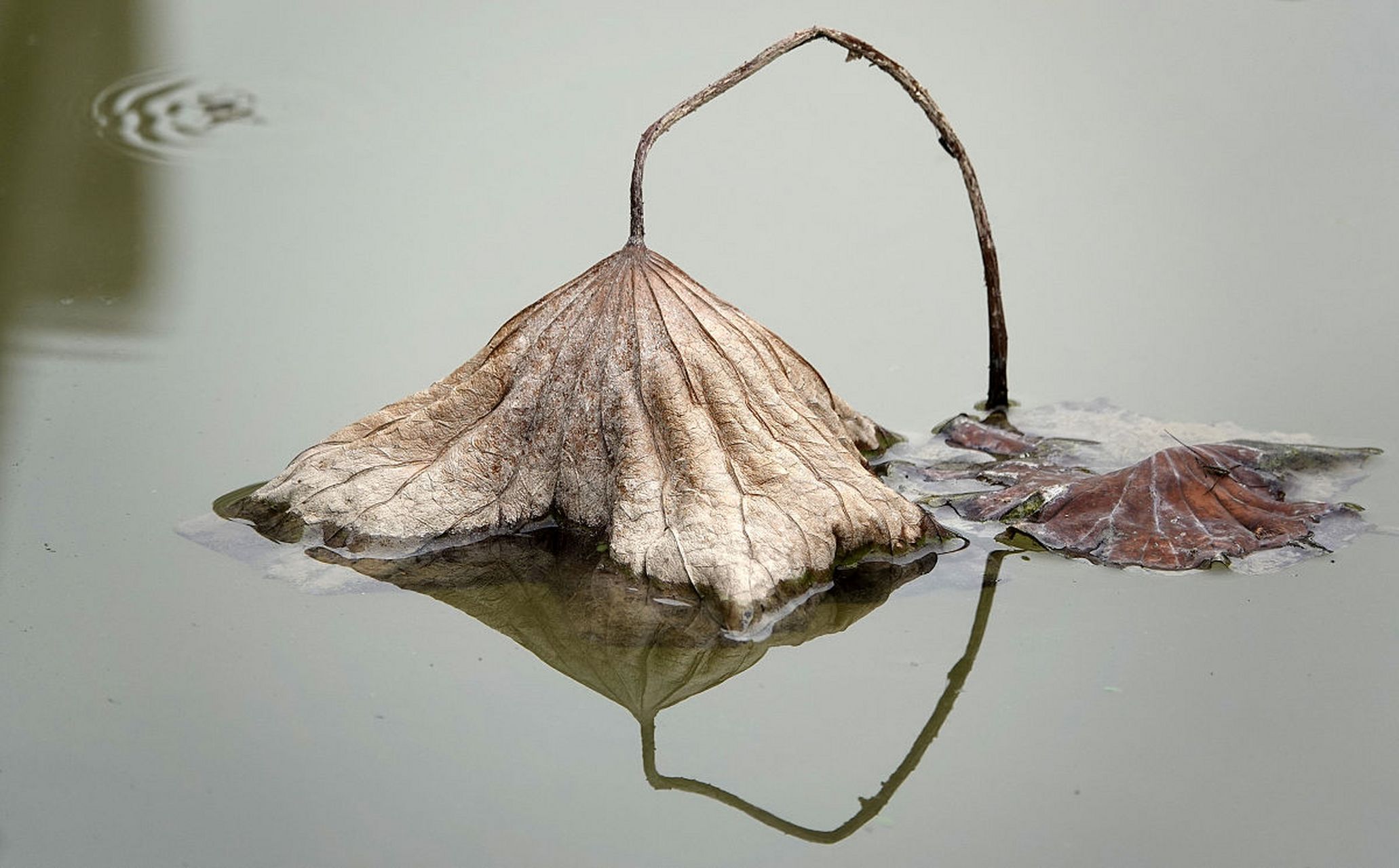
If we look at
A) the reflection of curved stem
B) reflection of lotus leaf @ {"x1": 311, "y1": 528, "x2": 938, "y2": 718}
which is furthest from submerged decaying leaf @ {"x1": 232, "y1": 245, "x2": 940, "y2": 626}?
the reflection of curved stem

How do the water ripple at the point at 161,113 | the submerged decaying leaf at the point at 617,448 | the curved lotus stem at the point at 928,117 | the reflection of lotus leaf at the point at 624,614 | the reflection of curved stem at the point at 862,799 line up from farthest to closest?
the water ripple at the point at 161,113 < the curved lotus stem at the point at 928,117 < the submerged decaying leaf at the point at 617,448 < the reflection of lotus leaf at the point at 624,614 < the reflection of curved stem at the point at 862,799

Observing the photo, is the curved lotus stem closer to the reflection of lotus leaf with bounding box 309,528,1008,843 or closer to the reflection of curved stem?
the reflection of lotus leaf with bounding box 309,528,1008,843

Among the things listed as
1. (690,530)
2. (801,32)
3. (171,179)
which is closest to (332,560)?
(690,530)

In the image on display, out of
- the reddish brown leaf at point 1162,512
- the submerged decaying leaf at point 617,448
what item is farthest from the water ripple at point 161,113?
the reddish brown leaf at point 1162,512

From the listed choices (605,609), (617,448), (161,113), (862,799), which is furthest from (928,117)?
(161,113)

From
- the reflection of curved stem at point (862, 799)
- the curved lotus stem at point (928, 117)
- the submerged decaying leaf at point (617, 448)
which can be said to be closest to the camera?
the reflection of curved stem at point (862, 799)

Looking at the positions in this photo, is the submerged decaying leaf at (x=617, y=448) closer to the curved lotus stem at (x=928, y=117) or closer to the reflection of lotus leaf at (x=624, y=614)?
the reflection of lotus leaf at (x=624, y=614)
